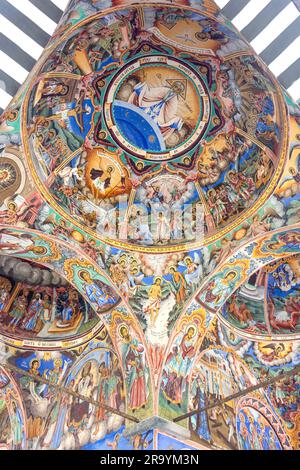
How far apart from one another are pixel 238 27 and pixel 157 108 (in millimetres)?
2944

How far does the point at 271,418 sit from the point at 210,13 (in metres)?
9.26

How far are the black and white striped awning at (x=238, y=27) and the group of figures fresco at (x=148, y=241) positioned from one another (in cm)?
40

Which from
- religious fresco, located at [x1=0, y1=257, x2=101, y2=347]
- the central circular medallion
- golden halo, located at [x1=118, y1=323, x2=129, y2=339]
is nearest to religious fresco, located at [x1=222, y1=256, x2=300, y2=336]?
golden halo, located at [x1=118, y1=323, x2=129, y2=339]

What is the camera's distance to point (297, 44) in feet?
43.8

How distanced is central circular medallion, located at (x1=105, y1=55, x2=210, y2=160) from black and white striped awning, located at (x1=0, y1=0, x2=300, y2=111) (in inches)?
83.4

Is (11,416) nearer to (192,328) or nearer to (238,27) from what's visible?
(192,328)

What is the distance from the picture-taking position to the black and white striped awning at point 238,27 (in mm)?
13234

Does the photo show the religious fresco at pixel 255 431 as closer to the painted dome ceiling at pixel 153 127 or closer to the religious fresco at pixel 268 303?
the religious fresco at pixel 268 303

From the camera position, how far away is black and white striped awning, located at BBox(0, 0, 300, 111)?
521 inches

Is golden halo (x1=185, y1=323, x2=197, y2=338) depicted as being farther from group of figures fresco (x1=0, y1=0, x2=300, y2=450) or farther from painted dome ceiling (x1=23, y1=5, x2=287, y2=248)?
painted dome ceiling (x1=23, y1=5, x2=287, y2=248)

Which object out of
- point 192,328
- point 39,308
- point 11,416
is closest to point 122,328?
point 192,328

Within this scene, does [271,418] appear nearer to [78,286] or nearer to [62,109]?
[78,286]

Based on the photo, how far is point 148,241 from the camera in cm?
1655

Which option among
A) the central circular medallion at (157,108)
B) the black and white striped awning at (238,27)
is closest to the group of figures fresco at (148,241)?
the central circular medallion at (157,108)
